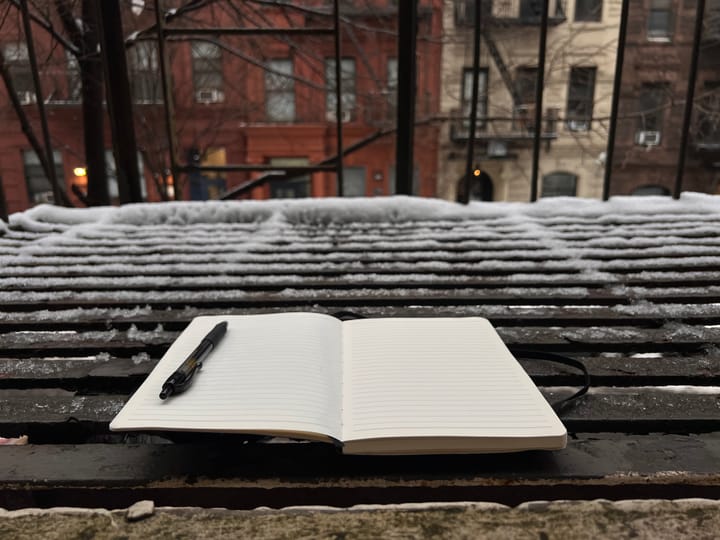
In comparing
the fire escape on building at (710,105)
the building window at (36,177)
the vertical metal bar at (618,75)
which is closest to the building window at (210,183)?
the building window at (36,177)

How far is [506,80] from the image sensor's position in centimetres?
917

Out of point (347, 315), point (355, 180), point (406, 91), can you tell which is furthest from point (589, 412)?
point (355, 180)

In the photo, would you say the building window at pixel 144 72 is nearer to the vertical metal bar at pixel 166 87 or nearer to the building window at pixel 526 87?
the vertical metal bar at pixel 166 87

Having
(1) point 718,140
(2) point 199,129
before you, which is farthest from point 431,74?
(1) point 718,140

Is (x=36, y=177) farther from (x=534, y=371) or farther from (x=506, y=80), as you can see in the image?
(x=534, y=371)

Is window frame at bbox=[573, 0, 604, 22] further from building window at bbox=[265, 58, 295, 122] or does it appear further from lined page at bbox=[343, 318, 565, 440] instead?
lined page at bbox=[343, 318, 565, 440]

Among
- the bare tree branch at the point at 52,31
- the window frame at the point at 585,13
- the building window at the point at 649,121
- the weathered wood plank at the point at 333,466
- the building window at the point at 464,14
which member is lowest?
the weathered wood plank at the point at 333,466

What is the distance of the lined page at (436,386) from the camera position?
0.59 meters

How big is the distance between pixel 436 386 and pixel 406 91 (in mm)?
1992

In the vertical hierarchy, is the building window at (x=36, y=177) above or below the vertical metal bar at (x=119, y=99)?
below

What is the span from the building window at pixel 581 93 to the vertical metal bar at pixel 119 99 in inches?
405

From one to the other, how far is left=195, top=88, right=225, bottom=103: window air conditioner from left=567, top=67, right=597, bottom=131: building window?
26.8 feet

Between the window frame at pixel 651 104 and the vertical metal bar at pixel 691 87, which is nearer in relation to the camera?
the vertical metal bar at pixel 691 87

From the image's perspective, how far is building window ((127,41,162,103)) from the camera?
8.07 meters
